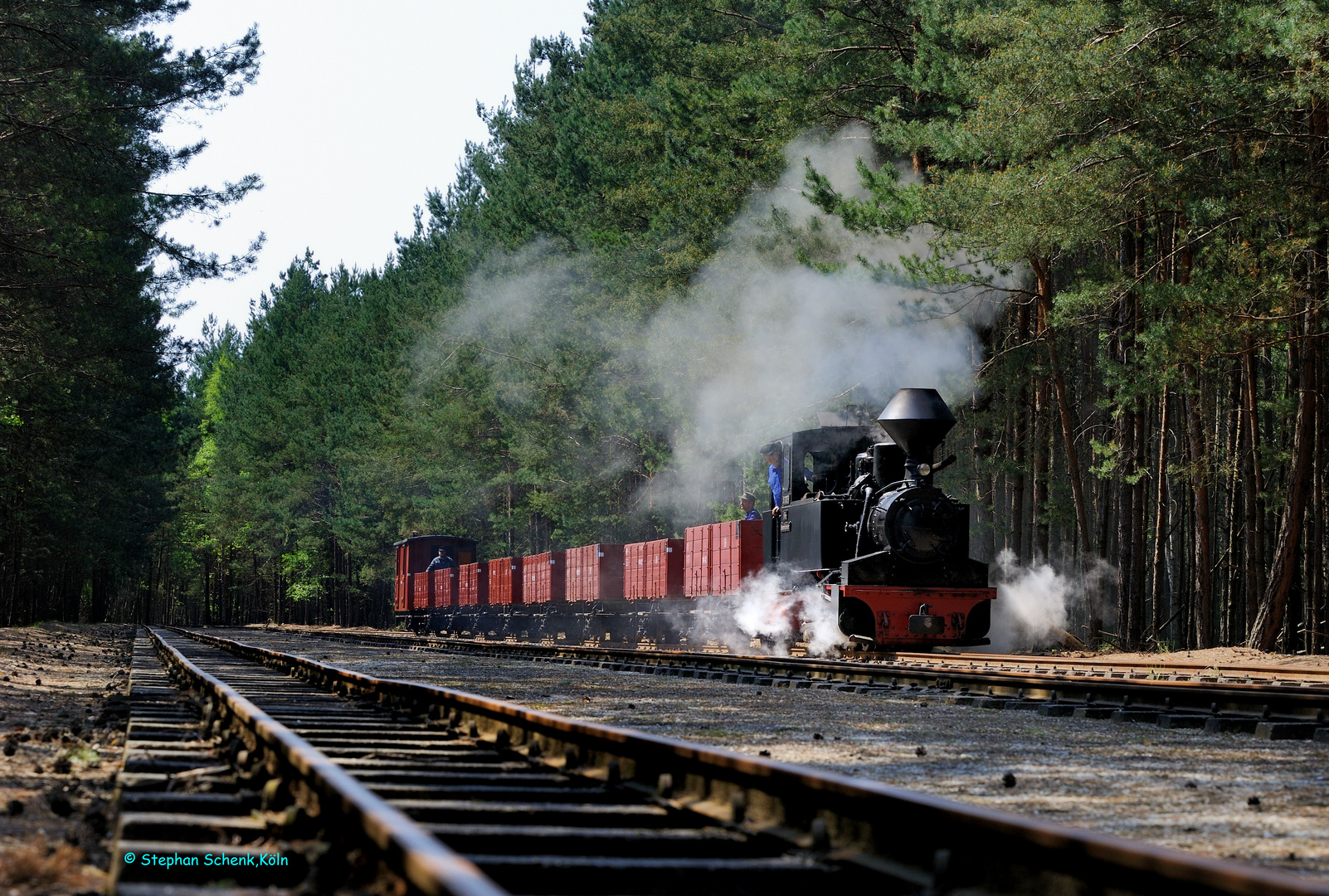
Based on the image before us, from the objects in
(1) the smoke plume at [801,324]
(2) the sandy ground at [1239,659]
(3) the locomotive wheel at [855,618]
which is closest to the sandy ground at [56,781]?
(3) the locomotive wheel at [855,618]

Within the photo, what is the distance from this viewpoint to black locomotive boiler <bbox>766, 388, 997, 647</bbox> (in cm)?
1536

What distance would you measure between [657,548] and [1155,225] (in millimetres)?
11117

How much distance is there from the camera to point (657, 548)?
25.0 m

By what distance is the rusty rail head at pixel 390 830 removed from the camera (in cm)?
242

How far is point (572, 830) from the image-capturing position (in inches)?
146

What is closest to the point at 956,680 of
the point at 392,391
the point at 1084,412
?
the point at 1084,412

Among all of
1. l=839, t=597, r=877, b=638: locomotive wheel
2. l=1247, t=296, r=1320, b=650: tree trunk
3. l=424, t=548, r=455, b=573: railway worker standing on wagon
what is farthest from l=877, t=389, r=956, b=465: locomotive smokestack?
l=424, t=548, r=455, b=573: railway worker standing on wagon

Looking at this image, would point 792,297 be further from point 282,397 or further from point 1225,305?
point 282,397

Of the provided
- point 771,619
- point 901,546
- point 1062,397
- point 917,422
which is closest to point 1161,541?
point 1062,397

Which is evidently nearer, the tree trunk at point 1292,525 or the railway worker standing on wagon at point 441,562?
the tree trunk at point 1292,525

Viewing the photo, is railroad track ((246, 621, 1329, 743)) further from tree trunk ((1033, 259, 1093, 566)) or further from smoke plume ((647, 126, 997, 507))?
tree trunk ((1033, 259, 1093, 566))

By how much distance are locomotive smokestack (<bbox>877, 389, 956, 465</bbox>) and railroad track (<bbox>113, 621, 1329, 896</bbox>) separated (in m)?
10.2

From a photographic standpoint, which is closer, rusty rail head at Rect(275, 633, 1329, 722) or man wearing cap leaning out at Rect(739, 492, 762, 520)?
rusty rail head at Rect(275, 633, 1329, 722)

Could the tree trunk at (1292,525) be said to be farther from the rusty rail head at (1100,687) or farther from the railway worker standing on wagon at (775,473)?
the railway worker standing on wagon at (775,473)
